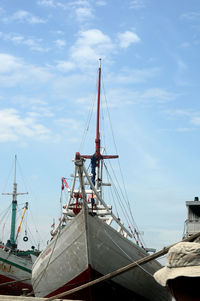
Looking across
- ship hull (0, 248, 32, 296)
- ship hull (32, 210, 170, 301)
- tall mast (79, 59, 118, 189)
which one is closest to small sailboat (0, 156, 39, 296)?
ship hull (0, 248, 32, 296)

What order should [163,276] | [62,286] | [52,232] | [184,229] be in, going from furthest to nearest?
1. [184,229]
2. [52,232]
3. [62,286]
4. [163,276]

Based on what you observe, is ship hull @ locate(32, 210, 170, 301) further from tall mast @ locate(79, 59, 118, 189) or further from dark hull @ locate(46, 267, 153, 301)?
tall mast @ locate(79, 59, 118, 189)

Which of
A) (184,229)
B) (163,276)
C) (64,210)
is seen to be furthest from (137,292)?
(163,276)

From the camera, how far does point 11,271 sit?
29.8m

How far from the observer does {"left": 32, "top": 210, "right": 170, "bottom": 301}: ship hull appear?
14.7 m

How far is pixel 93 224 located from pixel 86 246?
82cm

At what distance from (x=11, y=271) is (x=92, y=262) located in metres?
16.9

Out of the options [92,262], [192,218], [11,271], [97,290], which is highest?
[192,218]

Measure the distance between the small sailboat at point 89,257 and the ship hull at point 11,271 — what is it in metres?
12.8

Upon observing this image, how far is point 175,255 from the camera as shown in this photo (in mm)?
2744

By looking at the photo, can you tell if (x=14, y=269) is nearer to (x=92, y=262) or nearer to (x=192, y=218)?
(x=192, y=218)

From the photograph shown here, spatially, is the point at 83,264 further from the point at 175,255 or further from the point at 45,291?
the point at 175,255

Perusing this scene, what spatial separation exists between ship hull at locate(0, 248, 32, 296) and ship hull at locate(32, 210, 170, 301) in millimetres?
13389

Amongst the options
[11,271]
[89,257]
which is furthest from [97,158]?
[11,271]
